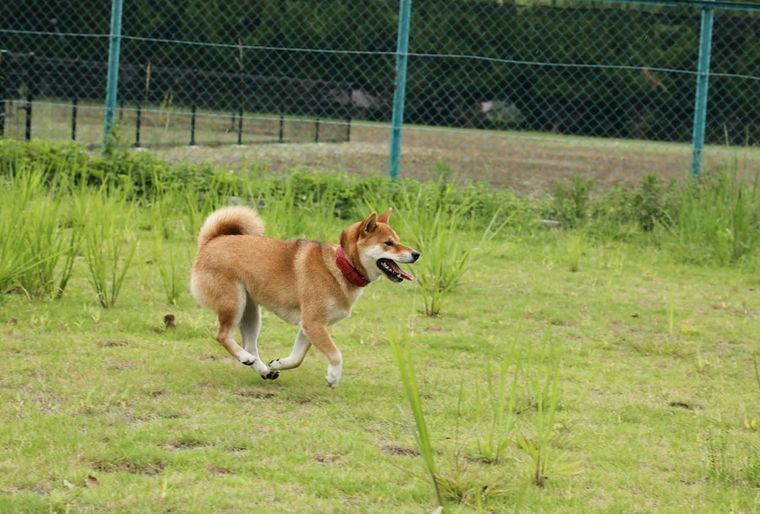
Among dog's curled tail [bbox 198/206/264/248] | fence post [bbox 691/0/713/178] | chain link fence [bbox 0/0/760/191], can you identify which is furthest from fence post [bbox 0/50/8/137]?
fence post [bbox 691/0/713/178]

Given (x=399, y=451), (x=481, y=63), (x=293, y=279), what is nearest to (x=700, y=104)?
(x=481, y=63)

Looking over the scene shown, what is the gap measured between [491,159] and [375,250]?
12.8 m

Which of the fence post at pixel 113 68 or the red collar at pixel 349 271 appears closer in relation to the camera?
the red collar at pixel 349 271

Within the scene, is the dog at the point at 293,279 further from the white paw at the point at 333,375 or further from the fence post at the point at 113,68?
the fence post at the point at 113,68

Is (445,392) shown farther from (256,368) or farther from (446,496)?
(446,496)

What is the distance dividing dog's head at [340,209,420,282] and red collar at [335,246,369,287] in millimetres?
31

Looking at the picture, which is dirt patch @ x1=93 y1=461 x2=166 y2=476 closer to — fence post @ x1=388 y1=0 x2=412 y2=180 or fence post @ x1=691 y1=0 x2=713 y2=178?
fence post @ x1=388 y1=0 x2=412 y2=180

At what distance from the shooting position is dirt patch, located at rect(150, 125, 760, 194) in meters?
13.2

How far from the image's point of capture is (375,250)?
5.27 metres

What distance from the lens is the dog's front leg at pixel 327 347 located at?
200 inches

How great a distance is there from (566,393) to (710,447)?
46.2 inches

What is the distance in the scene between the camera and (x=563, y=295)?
7.87 m

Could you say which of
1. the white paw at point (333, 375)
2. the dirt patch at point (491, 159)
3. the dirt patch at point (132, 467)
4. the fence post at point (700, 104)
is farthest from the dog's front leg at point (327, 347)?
the fence post at point (700, 104)

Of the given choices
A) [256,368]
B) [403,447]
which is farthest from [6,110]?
[403,447]
